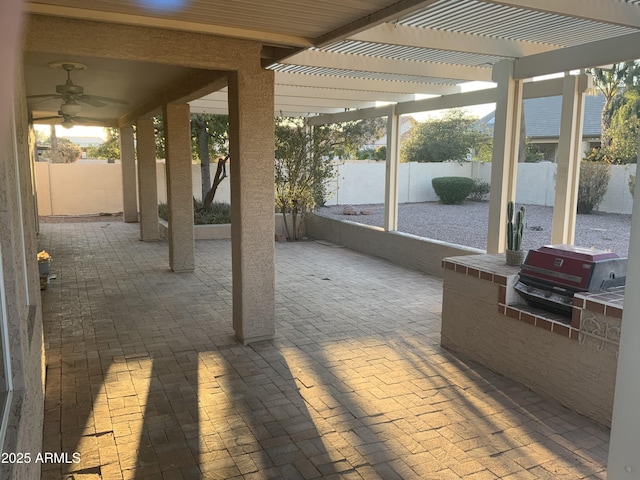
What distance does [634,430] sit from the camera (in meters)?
1.66

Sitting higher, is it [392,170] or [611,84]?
[611,84]

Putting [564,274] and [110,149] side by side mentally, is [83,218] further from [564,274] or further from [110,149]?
[110,149]

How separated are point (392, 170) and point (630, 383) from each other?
897 cm

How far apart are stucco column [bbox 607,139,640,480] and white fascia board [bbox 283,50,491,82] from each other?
5064mm

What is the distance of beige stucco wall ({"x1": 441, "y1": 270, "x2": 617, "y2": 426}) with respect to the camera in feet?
12.6

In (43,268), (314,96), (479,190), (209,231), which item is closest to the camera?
(43,268)

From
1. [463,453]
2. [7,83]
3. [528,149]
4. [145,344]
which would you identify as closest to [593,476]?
[463,453]

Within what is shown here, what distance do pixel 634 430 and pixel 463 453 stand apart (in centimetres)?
193

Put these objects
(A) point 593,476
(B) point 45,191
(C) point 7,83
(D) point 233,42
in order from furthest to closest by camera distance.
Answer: (B) point 45,191, (D) point 233,42, (A) point 593,476, (C) point 7,83

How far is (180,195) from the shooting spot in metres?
8.92

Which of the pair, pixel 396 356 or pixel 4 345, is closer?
pixel 4 345

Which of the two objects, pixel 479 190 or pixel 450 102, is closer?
pixel 450 102

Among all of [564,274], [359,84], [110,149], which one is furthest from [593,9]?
[110,149]

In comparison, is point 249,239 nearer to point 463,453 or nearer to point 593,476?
point 463,453
